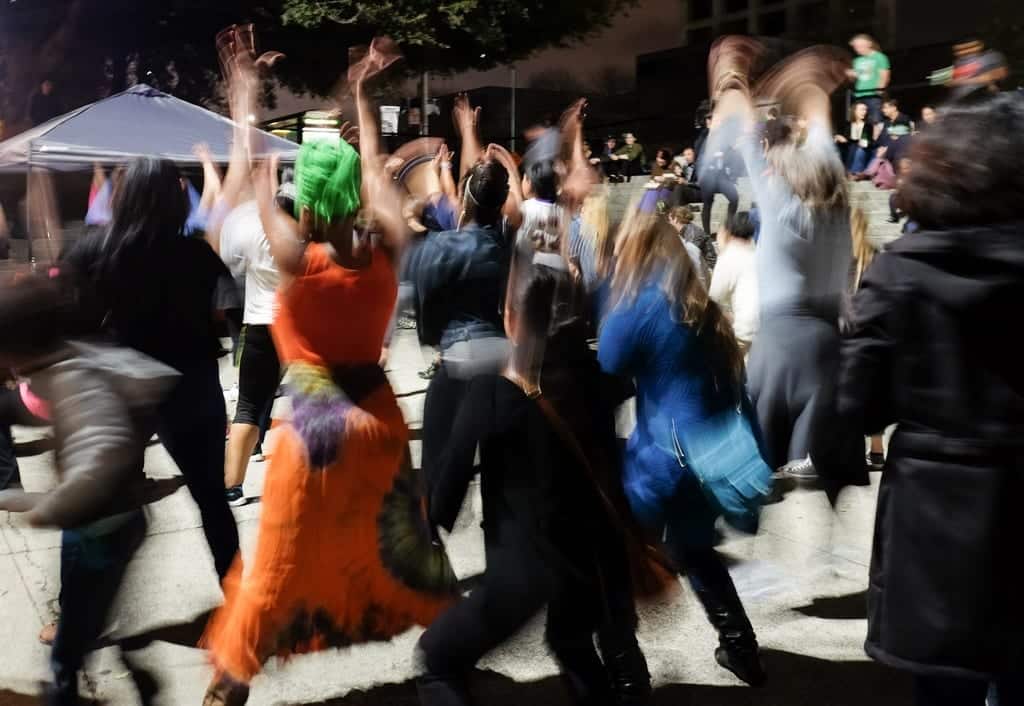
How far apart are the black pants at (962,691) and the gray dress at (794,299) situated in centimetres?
185

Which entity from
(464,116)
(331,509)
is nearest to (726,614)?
(331,509)

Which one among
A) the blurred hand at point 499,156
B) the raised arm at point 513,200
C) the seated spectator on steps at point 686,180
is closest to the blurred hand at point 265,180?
the blurred hand at point 499,156

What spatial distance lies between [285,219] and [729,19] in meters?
31.3

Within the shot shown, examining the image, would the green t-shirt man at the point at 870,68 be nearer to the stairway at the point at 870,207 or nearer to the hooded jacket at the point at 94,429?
the stairway at the point at 870,207

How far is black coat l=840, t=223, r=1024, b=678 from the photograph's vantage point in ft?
7.20

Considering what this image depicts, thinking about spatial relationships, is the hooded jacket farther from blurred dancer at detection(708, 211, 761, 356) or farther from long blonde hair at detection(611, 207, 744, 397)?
blurred dancer at detection(708, 211, 761, 356)

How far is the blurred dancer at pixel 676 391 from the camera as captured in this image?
10.5ft

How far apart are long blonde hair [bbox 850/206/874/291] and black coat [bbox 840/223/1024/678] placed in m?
2.41

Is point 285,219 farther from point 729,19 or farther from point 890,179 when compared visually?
point 729,19

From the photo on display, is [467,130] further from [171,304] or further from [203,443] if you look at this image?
[203,443]

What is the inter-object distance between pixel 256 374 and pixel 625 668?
Answer: 2.72m

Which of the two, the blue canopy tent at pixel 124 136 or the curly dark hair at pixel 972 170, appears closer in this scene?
the curly dark hair at pixel 972 170

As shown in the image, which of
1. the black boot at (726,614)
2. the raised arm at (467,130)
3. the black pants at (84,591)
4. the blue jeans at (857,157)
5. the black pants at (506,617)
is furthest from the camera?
the blue jeans at (857,157)

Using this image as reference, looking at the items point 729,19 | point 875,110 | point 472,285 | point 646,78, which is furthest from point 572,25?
point 472,285
